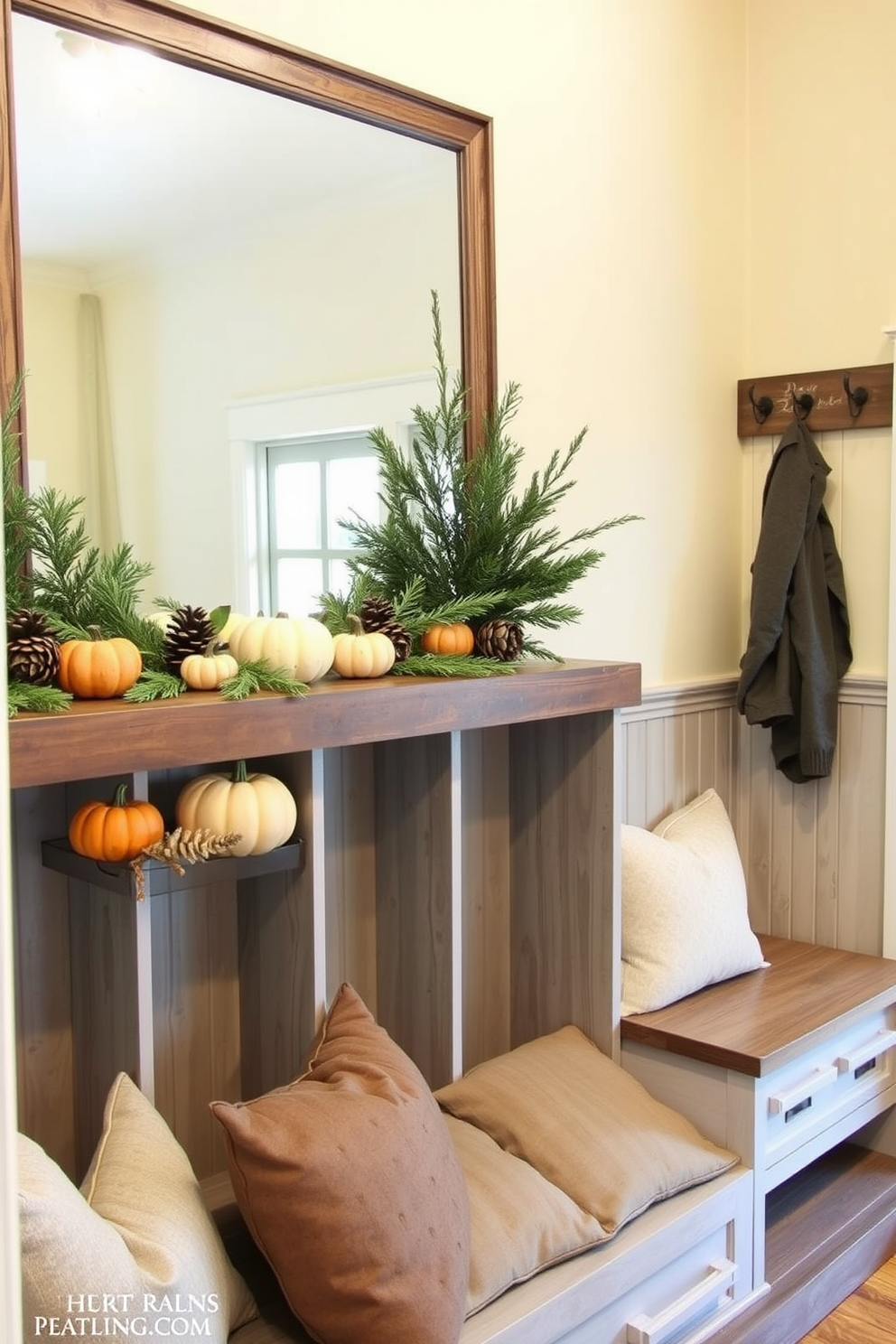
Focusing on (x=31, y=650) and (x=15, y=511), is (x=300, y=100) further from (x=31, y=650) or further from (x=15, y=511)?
(x=31, y=650)

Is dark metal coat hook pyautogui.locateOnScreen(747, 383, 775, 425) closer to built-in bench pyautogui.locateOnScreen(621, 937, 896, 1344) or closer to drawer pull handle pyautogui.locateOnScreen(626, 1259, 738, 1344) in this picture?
built-in bench pyautogui.locateOnScreen(621, 937, 896, 1344)

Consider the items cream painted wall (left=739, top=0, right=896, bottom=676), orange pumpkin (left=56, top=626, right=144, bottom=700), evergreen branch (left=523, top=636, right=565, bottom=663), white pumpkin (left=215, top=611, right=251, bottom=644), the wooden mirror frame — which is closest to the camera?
orange pumpkin (left=56, top=626, right=144, bottom=700)

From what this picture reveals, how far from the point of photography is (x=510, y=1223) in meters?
1.73

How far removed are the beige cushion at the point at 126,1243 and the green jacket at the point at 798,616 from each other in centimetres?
171

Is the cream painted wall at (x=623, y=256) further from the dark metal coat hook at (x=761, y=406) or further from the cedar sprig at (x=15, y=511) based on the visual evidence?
the cedar sprig at (x=15, y=511)

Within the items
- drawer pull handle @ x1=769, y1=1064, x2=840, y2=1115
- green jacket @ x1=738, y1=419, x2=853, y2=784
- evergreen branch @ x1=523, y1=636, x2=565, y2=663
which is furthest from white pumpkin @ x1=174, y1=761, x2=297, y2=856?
green jacket @ x1=738, y1=419, x2=853, y2=784

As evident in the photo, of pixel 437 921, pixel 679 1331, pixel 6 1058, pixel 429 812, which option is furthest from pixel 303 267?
pixel 679 1331

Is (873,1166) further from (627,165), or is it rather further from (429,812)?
(627,165)

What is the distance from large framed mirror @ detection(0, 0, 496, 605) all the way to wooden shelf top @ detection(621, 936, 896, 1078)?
110 centimetres

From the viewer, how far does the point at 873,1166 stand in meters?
2.59

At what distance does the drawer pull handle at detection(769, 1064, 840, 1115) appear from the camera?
6.98 ft

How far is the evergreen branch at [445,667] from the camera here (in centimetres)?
186

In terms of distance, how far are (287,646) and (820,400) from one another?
1.66 m

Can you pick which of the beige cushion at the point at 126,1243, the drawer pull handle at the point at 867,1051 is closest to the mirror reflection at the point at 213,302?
the beige cushion at the point at 126,1243
